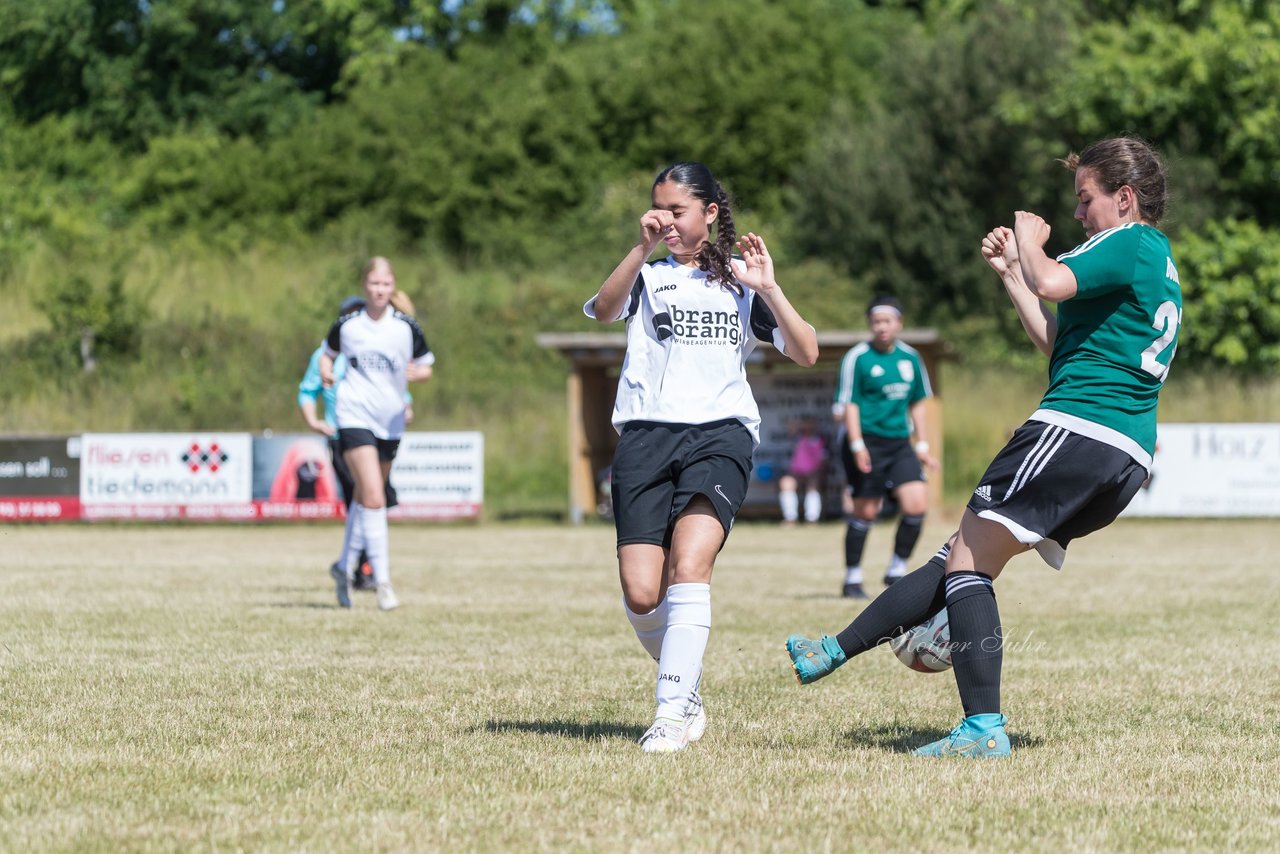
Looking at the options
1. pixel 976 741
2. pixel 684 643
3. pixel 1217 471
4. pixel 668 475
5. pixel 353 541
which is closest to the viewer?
pixel 976 741

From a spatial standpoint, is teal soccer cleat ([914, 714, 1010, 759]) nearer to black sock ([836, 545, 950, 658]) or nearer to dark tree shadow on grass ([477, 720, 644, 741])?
black sock ([836, 545, 950, 658])

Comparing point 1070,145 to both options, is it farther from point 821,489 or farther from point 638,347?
point 638,347

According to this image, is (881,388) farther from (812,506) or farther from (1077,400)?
(812,506)

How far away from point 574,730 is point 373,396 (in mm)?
5255

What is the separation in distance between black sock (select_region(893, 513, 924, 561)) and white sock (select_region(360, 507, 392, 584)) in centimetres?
373

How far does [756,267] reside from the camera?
17.8ft

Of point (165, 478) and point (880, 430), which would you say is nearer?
point (880, 430)

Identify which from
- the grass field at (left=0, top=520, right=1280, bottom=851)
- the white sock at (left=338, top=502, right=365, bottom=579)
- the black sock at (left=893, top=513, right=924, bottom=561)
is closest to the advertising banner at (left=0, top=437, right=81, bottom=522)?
the grass field at (left=0, top=520, right=1280, bottom=851)

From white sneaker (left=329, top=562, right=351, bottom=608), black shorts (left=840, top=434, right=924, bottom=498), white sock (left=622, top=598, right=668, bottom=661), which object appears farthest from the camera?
black shorts (left=840, top=434, right=924, bottom=498)

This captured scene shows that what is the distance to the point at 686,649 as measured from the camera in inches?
211

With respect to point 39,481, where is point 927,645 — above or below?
below

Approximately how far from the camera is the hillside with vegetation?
3488 centimetres

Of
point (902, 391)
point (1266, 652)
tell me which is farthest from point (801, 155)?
point (1266, 652)

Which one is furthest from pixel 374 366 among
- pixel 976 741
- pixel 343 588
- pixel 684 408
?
pixel 976 741
